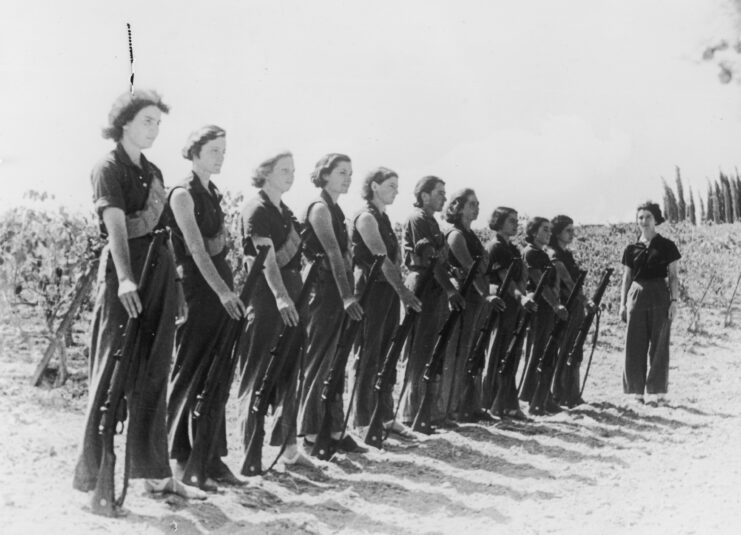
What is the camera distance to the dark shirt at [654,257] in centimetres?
763

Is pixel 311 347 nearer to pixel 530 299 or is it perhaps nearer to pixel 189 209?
pixel 189 209

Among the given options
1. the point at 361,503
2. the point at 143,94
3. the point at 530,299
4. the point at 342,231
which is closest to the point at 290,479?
the point at 361,503

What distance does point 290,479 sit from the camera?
4.85 metres

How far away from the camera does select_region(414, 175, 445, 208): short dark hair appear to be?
6438 mm

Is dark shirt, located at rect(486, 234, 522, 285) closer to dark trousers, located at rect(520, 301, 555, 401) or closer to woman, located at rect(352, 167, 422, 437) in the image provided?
dark trousers, located at rect(520, 301, 555, 401)

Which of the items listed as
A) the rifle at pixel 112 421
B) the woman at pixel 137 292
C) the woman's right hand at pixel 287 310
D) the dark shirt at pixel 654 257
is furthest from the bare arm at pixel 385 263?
the dark shirt at pixel 654 257

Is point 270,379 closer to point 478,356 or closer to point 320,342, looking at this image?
point 320,342

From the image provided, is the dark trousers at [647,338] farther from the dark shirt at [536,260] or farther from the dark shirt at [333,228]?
the dark shirt at [333,228]

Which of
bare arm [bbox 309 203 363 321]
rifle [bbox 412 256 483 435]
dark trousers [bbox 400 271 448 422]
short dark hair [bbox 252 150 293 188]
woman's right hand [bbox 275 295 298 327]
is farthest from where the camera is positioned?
dark trousers [bbox 400 271 448 422]

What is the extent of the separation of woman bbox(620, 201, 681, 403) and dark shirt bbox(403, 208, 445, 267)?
2371mm

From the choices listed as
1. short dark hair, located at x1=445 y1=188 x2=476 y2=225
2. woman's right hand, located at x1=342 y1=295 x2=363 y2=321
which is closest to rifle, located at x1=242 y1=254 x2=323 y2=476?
woman's right hand, located at x1=342 y1=295 x2=363 y2=321

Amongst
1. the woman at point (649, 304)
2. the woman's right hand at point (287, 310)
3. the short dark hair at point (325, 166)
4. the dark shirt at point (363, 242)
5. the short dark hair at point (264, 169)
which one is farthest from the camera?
the woman at point (649, 304)

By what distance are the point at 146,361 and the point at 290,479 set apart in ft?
4.21

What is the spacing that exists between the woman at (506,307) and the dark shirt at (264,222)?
251cm
